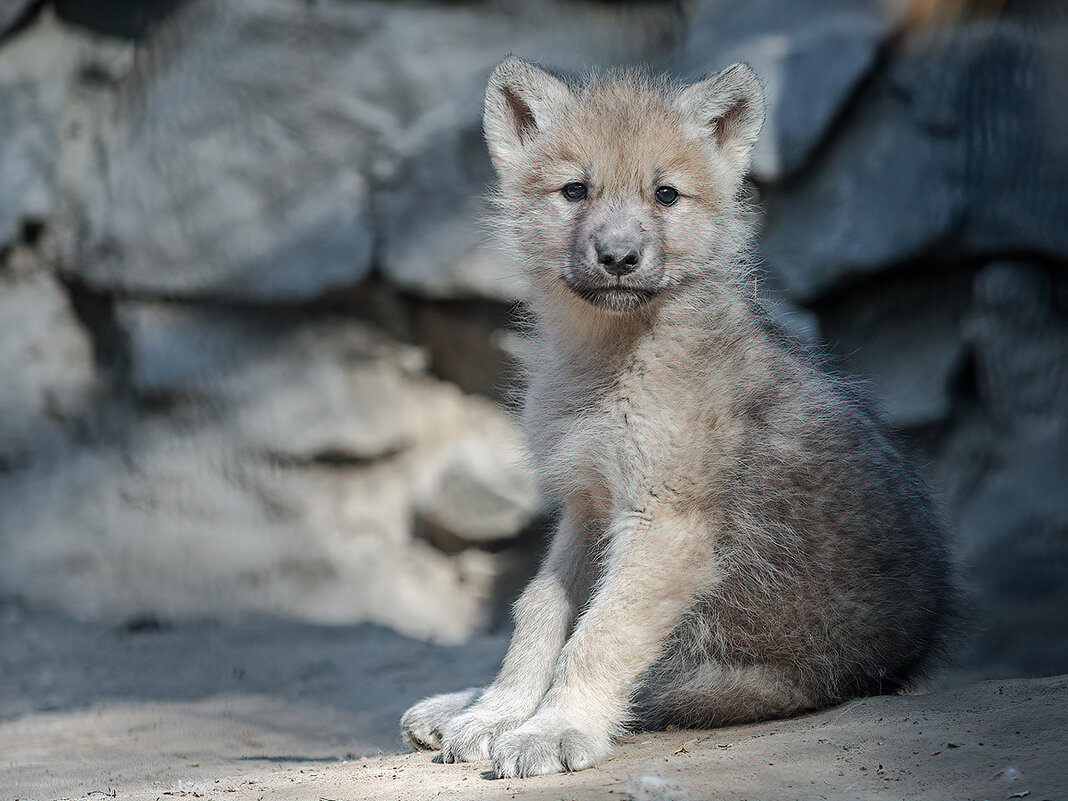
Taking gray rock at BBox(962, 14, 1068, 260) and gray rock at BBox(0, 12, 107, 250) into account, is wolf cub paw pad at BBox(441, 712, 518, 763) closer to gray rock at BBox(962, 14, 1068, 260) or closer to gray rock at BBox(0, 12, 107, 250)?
gray rock at BBox(962, 14, 1068, 260)

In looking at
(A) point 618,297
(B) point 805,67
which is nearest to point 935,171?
(B) point 805,67

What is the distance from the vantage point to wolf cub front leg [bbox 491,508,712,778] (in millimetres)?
2994

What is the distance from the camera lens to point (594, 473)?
334cm

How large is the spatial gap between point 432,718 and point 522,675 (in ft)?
1.12

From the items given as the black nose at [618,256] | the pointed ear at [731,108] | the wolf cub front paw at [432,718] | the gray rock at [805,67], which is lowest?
the wolf cub front paw at [432,718]

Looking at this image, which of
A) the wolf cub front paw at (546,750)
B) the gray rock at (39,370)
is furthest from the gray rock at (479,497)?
the wolf cub front paw at (546,750)

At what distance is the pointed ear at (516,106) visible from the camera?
149 inches

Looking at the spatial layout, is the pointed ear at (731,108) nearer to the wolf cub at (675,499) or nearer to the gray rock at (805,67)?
the wolf cub at (675,499)

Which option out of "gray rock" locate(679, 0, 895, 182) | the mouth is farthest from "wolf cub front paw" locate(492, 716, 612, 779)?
"gray rock" locate(679, 0, 895, 182)

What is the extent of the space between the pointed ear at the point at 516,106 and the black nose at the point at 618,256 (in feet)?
2.22

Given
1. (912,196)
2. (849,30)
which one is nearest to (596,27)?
(849,30)

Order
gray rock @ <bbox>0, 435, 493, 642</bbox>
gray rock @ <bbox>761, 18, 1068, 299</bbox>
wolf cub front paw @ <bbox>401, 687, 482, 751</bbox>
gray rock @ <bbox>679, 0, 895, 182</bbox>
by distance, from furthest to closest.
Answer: gray rock @ <bbox>0, 435, 493, 642</bbox>
gray rock @ <bbox>679, 0, 895, 182</bbox>
gray rock @ <bbox>761, 18, 1068, 299</bbox>
wolf cub front paw @ <bbox>401, 687, 482, 751</bbox>

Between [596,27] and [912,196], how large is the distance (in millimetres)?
1927

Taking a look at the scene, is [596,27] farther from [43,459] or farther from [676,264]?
[43,459]
